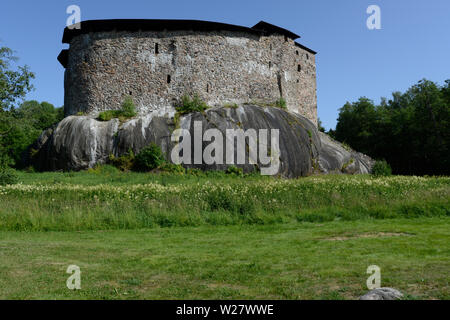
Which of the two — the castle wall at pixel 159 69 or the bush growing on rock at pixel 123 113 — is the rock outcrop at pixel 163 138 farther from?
the castle wall at pixel 159 69

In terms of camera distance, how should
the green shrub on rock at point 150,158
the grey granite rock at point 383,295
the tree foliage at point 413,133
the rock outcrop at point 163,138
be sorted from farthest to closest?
the tree foliage at point 413,133 < the rock outcrop at point 163,138 < the green shrub on rock at point 150,158 < the grey granite rock at point 383,295

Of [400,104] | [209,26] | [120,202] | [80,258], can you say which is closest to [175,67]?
[209,26]

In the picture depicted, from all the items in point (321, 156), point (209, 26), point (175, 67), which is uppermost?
point (209, 26)

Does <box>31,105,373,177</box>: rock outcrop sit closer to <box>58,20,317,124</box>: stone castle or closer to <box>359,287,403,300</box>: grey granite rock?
<box>58,20,317,124</box>: stone castle

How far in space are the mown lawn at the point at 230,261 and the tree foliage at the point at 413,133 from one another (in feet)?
137

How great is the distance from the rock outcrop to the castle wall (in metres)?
3.15

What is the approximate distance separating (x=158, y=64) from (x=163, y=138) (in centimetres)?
899

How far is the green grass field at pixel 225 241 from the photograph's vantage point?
20.0 ft

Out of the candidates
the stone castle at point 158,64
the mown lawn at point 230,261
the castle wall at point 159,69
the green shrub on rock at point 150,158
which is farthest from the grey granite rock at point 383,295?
the castle wall at point 159,69

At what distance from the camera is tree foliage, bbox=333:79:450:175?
160 feet

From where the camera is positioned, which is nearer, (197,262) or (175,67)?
(197,262)

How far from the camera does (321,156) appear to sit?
37875mm
